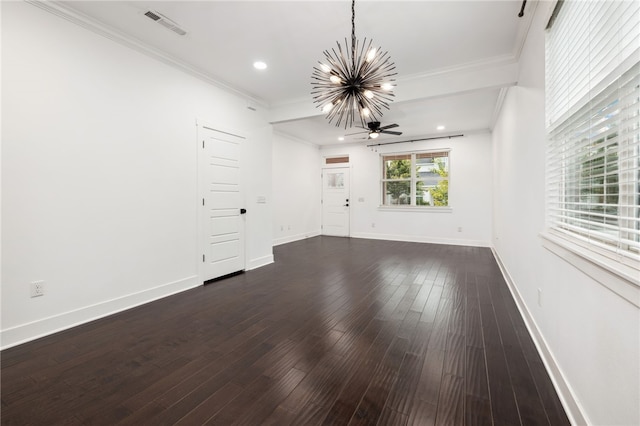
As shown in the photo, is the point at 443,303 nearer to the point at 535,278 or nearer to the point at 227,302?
the point at 535,278

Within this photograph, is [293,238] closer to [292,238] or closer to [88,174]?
[292,238]

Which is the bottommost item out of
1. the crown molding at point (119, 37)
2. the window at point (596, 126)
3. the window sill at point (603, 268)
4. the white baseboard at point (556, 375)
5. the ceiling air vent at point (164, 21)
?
the white baseboard at point (556, 375)

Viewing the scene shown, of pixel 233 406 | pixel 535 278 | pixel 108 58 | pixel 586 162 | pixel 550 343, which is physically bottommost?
pixel 233 406

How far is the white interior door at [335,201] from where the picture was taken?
8211 mm

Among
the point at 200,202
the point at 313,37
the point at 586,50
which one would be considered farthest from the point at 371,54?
the point at 200,202

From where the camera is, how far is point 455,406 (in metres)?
1.52

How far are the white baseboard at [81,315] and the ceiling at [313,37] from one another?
2.76 metres

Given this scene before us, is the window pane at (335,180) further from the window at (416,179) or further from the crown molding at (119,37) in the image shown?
the crown molding at (119,37)

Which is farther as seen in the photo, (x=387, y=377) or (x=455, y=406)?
(x=387, y=377)

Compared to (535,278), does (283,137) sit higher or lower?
higher

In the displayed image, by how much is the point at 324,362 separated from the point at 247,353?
600mm

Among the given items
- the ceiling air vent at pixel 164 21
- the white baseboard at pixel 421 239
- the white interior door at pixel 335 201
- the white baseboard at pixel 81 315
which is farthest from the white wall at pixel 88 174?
the white baseboard at pixel 421 239

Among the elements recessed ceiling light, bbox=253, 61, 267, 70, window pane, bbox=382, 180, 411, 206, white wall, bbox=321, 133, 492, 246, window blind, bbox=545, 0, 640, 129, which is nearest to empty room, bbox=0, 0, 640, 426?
window blind, bbox=545, 0, 640, 129

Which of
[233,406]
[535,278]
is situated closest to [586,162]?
[535,278]
